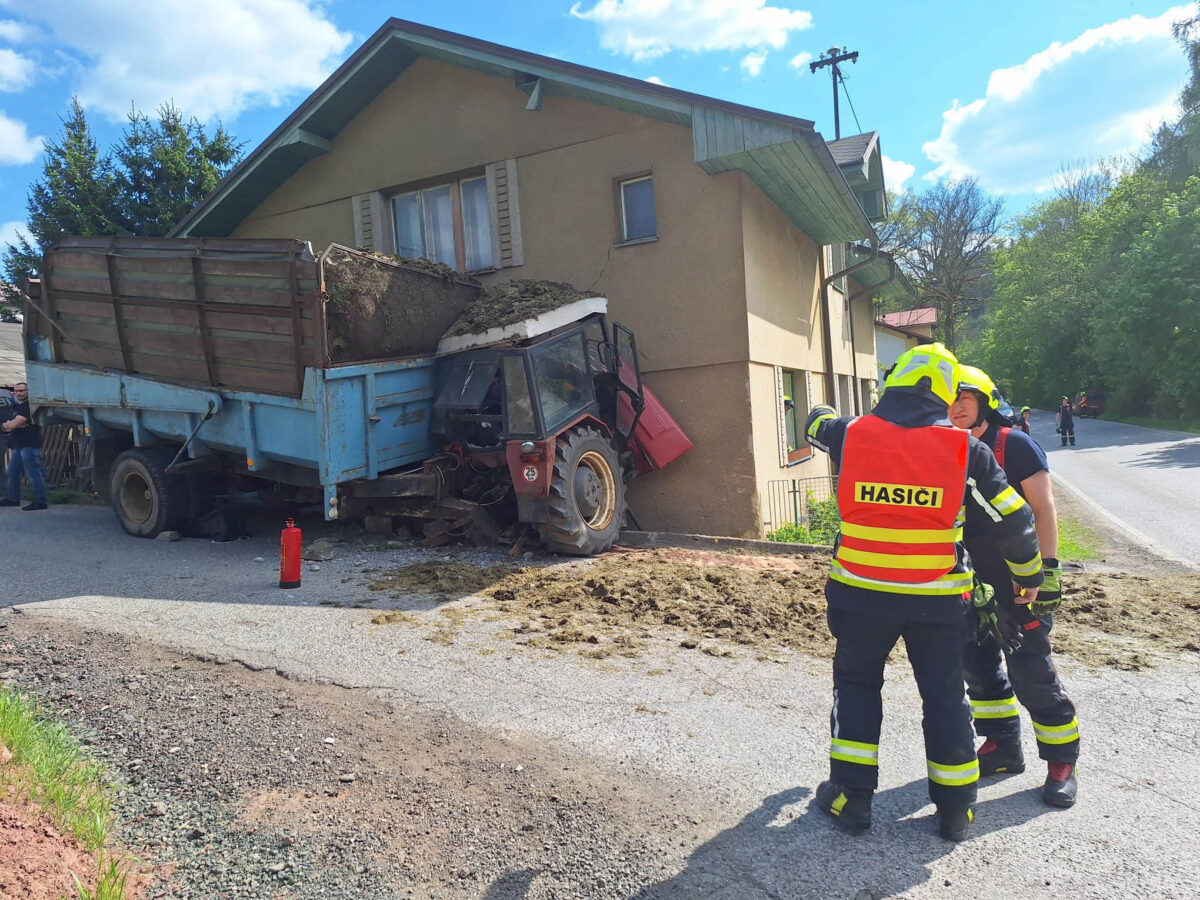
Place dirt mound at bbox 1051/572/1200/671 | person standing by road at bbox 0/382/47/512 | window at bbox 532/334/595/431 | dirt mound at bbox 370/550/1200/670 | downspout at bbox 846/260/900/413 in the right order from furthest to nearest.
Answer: downspout at bbox 846/260/900/413 → person standing by road at bbox 0/382/47/512 → window at bbox 532/334/595/431 → dirt mound at bbox 370/550/1200/670 → dirt mound at bbox 1051/572/1200/671

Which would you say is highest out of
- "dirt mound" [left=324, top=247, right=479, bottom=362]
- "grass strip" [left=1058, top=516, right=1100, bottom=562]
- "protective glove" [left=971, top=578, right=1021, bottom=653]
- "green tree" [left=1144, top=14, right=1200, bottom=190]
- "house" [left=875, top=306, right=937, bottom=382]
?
"green tree" [left=1144, top=14, right=1200, bottom=190]

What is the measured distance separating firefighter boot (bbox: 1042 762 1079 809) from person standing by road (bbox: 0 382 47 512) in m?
11.5

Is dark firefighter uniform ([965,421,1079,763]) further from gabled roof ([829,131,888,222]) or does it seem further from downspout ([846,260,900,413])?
downspout ([846,260,900,413])

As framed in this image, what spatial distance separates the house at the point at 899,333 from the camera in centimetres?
2836

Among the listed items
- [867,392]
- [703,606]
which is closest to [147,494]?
[703,606]

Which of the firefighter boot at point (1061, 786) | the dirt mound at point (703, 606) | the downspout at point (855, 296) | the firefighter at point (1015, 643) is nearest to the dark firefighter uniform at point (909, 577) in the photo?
the firefighter at point (1015, 643)

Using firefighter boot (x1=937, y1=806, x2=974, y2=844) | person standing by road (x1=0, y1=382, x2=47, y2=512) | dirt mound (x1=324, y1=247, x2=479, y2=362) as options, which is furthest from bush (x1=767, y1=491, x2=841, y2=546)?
person standing by road (x1=0, y1=382, x2=47, y2=512)

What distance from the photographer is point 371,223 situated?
1209 cm

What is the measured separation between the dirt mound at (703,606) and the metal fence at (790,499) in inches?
106

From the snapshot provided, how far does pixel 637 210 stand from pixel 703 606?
20.3 ft

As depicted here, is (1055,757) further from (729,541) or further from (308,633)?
(729,541)

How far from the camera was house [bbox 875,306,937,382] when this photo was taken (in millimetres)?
28359

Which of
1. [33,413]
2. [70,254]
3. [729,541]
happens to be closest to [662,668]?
[729,541]

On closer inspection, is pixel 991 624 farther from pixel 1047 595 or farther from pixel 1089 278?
pixel 1089 278
